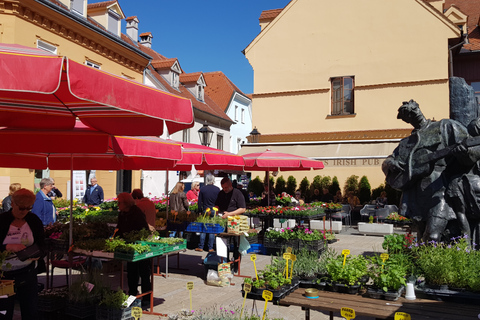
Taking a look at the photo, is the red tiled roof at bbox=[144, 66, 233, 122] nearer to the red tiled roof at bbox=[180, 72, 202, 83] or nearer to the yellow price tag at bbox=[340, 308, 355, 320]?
the red tiled roof at bbox=[180, 72, 202, 83]

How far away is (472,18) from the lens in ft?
83.9

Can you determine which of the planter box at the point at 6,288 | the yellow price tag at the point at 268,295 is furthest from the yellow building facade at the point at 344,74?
the planter box at the point at 6,288

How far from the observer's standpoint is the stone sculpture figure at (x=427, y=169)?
245 inches

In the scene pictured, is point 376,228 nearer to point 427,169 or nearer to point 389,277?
point 427,169

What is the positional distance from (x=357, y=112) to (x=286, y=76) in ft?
14.4

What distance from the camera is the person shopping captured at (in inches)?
172

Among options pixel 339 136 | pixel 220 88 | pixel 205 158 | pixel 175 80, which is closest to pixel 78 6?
pixel 175 80

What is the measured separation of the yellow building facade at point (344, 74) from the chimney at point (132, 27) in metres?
8.88

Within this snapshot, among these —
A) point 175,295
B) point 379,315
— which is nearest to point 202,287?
point 175,295

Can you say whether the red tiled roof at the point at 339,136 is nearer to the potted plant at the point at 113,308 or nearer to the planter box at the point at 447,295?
the planter box at the point at 447,295

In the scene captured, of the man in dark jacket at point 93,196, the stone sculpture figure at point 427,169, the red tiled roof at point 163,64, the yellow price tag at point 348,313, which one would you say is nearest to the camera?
the yellow price tag at point 348,313

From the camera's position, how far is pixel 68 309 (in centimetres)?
497

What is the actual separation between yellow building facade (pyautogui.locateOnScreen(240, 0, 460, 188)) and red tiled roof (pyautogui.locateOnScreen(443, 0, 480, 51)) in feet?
10.7

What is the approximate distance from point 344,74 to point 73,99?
1985cm
